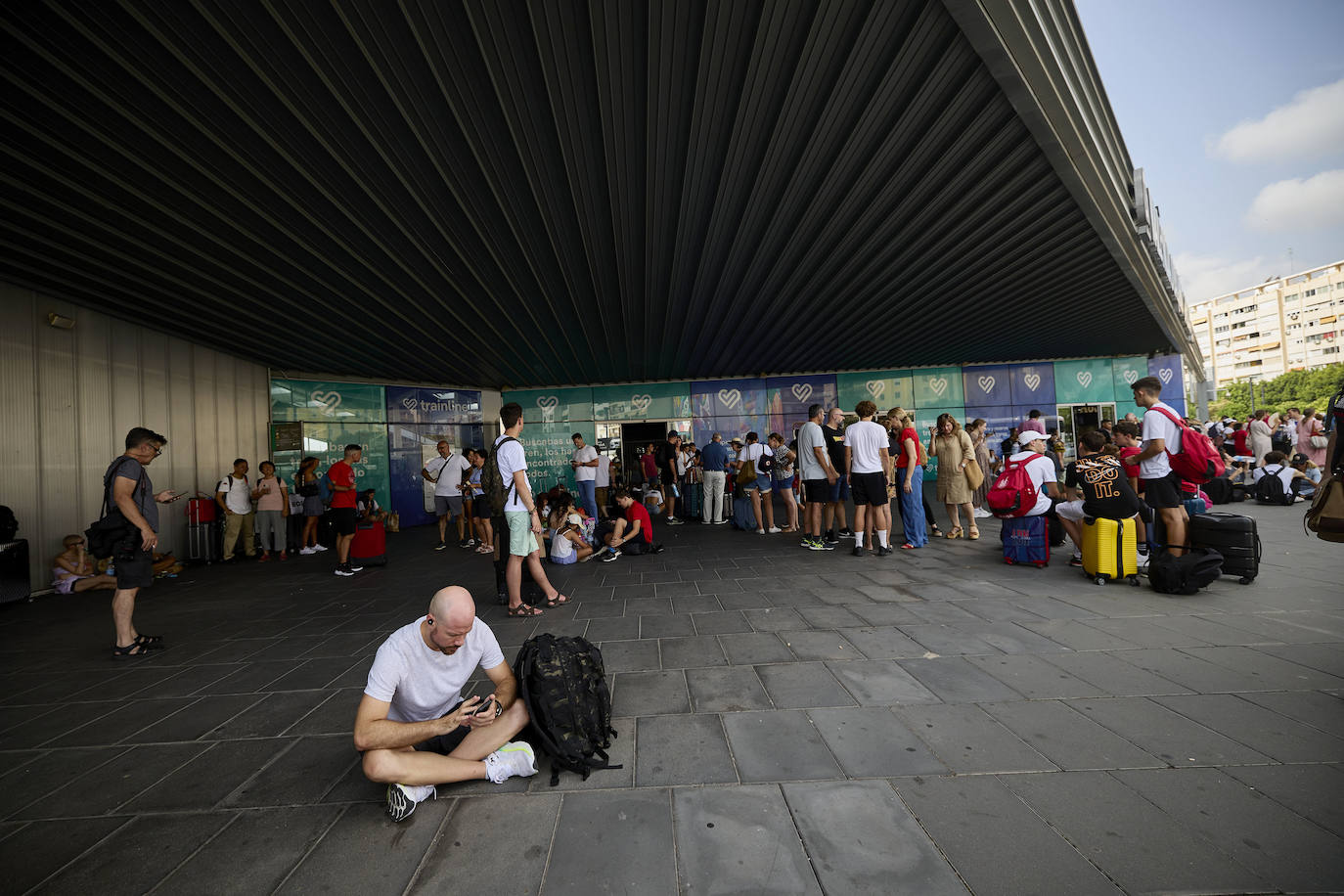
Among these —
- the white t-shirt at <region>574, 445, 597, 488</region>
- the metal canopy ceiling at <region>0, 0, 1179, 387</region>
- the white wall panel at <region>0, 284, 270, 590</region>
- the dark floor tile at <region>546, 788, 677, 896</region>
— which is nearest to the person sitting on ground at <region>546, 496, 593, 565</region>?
the white t-shirt at <region>574, 445, 597, 488</region>

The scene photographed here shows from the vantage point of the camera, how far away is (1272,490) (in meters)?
10.1

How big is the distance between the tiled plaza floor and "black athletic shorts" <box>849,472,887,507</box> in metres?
2.33

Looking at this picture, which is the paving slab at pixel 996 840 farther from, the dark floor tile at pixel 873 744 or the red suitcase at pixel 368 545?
the red suitcase at pixel 368 545

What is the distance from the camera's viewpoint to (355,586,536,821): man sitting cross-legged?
7.04 ft

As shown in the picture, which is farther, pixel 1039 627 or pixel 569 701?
pixel 1039 627

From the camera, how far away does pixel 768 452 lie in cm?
946

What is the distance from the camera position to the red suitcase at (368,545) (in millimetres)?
7984

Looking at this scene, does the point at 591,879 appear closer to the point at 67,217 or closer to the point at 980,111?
the point at 980,111

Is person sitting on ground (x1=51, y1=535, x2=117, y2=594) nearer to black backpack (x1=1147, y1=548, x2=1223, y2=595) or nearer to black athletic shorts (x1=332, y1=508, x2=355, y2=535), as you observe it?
black athletic shorts (x1=332, y1=508, x2=355, y2=535)

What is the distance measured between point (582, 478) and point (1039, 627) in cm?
780

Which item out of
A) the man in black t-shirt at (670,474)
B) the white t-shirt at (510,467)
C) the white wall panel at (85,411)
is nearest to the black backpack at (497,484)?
the white t-shirt at (510,467)

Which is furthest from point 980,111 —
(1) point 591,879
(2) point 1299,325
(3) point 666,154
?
(2) point 1299,325

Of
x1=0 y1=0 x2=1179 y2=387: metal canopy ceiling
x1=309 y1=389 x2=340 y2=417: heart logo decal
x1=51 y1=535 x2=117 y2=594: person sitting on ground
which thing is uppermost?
x1=0 y1=0 x2=1179 y2=387: metal canopy ceiling

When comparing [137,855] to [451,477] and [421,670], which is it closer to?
[421,670]
